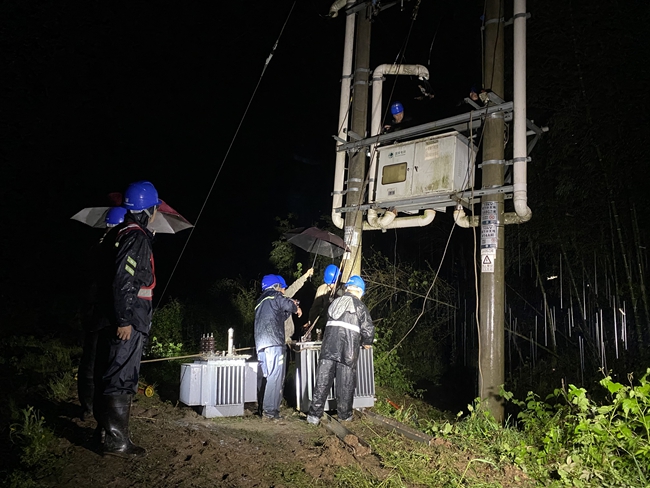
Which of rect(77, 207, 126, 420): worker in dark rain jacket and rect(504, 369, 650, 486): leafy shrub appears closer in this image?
rect(504, 369, 650, 486): leafy shrub

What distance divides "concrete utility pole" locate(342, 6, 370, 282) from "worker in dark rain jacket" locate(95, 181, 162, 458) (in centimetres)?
A: 412

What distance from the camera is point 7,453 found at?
14.5 feet

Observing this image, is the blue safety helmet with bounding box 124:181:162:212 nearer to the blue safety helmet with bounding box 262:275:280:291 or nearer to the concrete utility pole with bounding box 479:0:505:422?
the blue safety helmet with bounding box 262:275:280:291

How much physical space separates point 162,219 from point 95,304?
4.78ft

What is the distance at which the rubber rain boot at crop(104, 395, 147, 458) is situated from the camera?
13.7 feet

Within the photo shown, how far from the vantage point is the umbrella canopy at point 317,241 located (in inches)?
326

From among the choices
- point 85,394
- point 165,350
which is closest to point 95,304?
point 85,394

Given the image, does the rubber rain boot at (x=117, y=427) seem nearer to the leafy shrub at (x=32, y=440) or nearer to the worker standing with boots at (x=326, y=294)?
the leafy shrub at (x=32, y=440)

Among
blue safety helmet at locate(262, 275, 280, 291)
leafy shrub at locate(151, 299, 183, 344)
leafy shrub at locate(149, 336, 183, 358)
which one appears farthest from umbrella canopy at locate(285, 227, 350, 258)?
leafy shrub at locate(151, 299, 183, 344)

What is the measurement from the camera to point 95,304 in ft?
17.1

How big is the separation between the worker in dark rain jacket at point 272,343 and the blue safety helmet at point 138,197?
2.66 metres

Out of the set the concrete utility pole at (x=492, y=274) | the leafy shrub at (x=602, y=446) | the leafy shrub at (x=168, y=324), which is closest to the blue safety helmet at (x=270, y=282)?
the concrete utility pole at (x=492, y=274)

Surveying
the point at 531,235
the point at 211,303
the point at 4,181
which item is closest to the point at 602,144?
the point at 531,235

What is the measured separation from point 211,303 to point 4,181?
Answer: 293 inches
